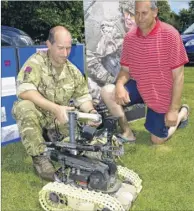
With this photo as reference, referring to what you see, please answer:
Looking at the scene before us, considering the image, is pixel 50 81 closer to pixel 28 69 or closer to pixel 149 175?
pixel 28 69

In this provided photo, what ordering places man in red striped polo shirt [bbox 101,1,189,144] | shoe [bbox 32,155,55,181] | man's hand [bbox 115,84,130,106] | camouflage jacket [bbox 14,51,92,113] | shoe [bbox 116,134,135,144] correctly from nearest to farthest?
1. shoe [bbox 32,155,55,181]
2. camouflage jacket [bbox 14,51,92,113]
3. shoe [bbox 116,134,135,144]
4. man in red striped polo shirt [bbox 101,1,189,144]
5. man's hand [bbox 115,84,130,106]

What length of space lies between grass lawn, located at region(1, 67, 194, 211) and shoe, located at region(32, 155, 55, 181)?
9 cm

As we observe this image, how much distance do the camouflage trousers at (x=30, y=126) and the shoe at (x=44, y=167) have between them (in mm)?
83

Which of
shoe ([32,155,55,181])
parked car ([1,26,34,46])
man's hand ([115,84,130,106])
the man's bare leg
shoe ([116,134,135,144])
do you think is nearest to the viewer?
shoe ([32,155,55,181])

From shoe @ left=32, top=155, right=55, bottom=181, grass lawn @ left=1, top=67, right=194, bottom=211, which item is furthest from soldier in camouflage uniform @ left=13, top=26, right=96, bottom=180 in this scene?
grass lawn @ left=1, top=67, right=194, bottom=211

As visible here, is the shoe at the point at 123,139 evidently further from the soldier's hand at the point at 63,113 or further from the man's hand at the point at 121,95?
the soldier's hand at the point at 63,113

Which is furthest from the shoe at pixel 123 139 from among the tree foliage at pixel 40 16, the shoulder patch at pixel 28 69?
the tree foliage at pixel 40 16

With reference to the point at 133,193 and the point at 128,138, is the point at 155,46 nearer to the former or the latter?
the point at 128,138

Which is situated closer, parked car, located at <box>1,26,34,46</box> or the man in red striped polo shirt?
the man in red striped polo shirt

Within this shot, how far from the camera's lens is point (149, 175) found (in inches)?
155

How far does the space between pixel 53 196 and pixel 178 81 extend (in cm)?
208

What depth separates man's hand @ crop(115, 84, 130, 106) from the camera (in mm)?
4559

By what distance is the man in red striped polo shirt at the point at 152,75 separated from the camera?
4.35m

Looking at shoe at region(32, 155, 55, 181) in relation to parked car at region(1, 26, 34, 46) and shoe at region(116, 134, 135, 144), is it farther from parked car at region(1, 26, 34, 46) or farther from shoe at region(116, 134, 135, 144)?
parked car at region(1, 26, 34, 46)
